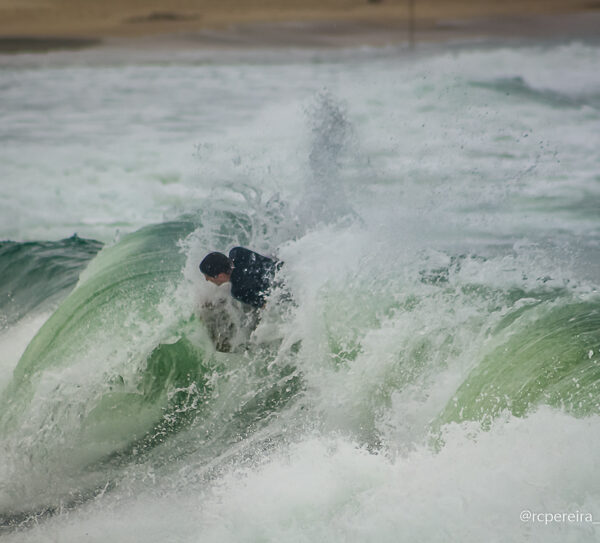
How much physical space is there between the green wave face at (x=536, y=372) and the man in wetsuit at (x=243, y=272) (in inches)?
37.3

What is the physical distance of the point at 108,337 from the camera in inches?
135

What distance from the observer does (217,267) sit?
287 centimetres

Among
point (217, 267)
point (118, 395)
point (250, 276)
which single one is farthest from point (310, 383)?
point (118, 395)

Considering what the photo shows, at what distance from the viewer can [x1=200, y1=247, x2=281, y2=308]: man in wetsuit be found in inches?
113

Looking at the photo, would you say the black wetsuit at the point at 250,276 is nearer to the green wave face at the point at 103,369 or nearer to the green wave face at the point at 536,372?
the green wave face at the point at 103,369

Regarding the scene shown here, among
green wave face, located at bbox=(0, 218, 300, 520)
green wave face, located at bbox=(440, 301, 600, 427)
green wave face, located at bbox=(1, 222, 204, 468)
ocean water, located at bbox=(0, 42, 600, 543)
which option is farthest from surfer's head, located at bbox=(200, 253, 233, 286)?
green wave face, located at bbox=(440, 301, 600, 427)

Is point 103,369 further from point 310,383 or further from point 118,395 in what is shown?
point 310,383

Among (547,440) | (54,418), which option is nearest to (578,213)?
(547,440)

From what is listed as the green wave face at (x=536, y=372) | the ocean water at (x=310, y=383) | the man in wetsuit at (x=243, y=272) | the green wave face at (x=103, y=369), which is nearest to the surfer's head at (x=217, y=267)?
the man in wetsuit at (x=243, y=272)

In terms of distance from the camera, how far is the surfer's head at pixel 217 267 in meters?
2.86

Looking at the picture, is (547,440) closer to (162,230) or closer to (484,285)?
(484,285)

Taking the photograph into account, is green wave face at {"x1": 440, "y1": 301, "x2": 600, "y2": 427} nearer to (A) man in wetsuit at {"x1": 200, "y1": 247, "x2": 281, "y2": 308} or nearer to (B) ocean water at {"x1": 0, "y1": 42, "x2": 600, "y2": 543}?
(B) ocean water at {"x1": 0, "y1": 42, "x2": 600, "y2": 543}

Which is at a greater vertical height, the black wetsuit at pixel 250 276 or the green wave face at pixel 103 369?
the black wetsuit at pixel 250 276

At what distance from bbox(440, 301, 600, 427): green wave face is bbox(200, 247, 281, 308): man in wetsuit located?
95 cm
